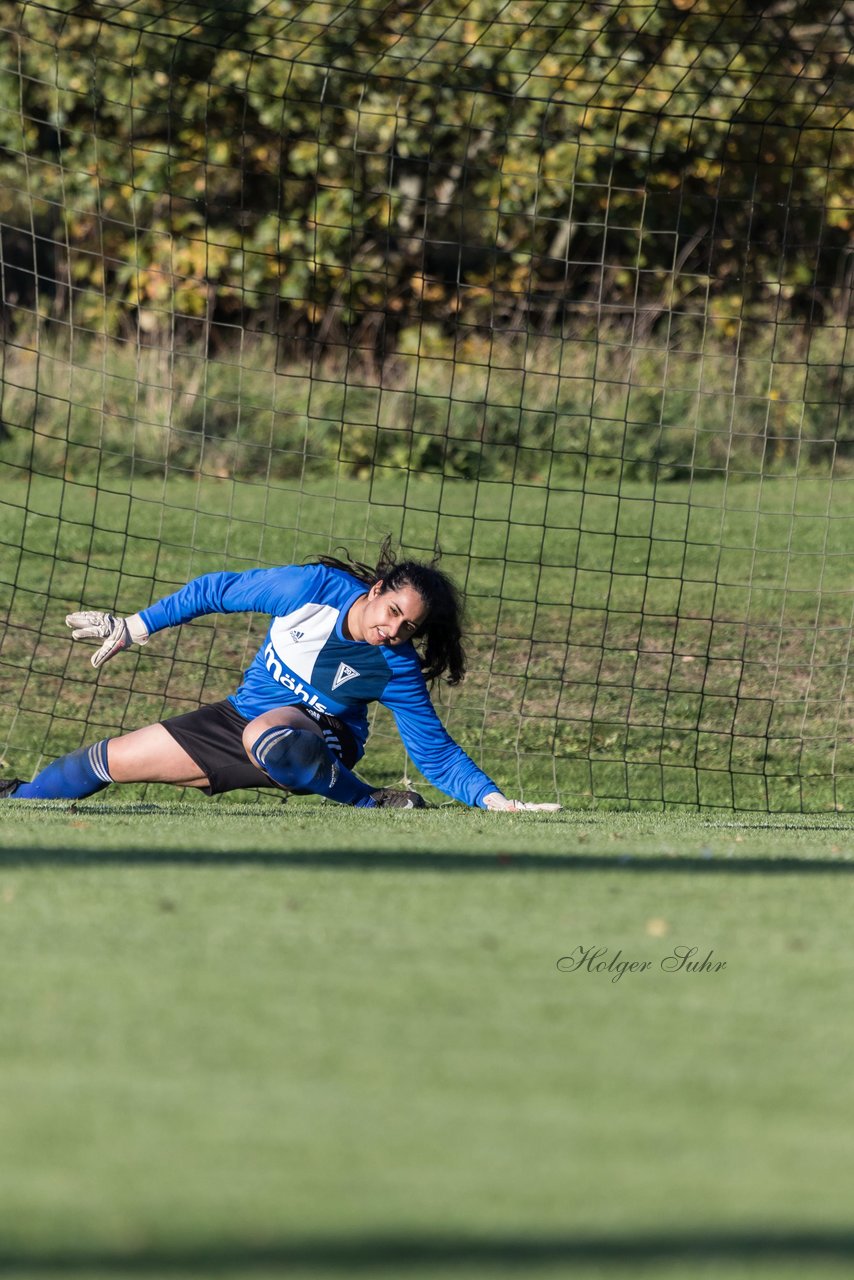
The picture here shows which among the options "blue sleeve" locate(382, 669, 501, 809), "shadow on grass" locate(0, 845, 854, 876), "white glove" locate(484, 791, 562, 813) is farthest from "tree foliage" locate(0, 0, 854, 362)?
"shadow on grass" locate(0, 845, 854, 876)

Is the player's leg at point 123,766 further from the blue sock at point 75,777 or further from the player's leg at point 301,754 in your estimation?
the player's leg at point 301,754

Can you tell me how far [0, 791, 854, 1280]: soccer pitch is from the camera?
2117mm

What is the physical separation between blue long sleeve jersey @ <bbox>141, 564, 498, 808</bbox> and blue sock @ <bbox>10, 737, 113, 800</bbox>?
589 mm

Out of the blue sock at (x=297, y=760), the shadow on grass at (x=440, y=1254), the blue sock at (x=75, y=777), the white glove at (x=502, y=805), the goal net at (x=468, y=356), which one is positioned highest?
the goal net at (x=468, y=356)

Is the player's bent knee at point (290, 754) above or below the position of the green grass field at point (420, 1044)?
above

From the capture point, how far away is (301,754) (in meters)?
6.05

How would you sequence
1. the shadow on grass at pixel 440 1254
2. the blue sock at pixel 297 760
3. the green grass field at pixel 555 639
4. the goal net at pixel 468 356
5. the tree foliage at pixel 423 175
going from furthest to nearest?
the tree foliage at pixel 423 175 → the goal net at pixel 468 356 → the green grass field at pixel 555 639 → the blue sock at pixel 297 760 → the shadow on grass at pixel 440 1254

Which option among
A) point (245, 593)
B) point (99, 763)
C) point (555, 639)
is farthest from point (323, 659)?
point (555, 639)

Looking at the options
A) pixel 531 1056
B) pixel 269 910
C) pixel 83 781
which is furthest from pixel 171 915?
pixel 83 781

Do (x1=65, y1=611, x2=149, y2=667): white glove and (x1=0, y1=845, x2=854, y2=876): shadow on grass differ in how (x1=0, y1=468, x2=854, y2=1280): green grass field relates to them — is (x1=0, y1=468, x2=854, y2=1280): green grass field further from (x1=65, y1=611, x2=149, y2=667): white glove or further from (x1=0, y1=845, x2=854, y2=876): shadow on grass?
(x1=65, y1=611, x2=149, y2=667): white glove

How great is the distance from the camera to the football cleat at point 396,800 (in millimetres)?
6719

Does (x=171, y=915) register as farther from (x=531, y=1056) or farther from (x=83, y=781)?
(x=83, y=781)

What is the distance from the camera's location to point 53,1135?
94.8 inches
